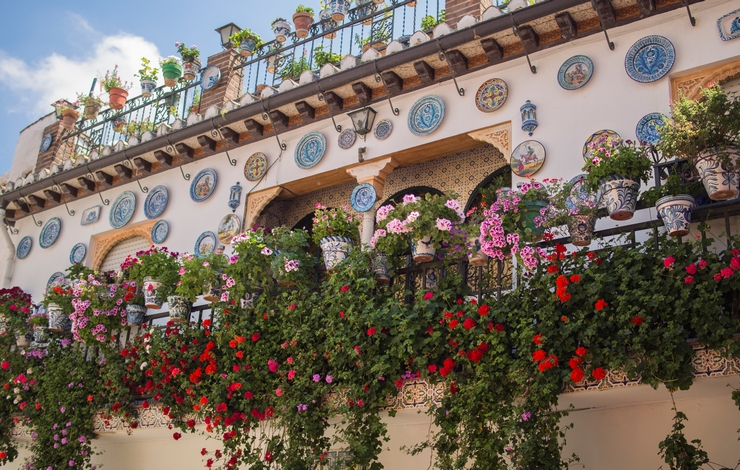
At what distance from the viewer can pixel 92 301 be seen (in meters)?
9.40

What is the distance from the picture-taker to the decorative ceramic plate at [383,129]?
9.38 m

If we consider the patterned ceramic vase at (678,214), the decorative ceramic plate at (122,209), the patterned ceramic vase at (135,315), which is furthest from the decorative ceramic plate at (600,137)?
the decorative ceramic plate at (122,209)

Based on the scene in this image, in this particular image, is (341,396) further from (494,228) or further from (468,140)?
(468,140)

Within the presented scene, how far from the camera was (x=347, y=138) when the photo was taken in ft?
31.9

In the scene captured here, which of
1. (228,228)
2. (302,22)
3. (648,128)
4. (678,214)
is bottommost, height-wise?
(678,214)

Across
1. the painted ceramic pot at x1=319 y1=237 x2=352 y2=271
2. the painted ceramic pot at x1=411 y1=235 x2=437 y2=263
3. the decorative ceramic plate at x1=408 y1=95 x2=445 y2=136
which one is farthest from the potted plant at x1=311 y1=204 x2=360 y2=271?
the decorative ceramic plate at x1=408 y1=95 x2=445 y2=136

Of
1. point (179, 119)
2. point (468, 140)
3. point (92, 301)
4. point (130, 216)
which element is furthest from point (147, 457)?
point (468, 140)

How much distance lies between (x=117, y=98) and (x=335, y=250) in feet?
22.7

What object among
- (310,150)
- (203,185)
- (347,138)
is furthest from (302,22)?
(203,185)

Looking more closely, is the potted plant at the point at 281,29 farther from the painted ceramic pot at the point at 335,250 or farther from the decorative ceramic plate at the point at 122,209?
the painted ceramic pot at the point at 335,250

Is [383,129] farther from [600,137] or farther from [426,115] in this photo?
[600,137]

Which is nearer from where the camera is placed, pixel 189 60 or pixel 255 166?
pixel 255 166

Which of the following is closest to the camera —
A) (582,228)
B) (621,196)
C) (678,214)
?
(678,214)

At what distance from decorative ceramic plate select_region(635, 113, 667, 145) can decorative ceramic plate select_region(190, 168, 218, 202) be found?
564 cm
